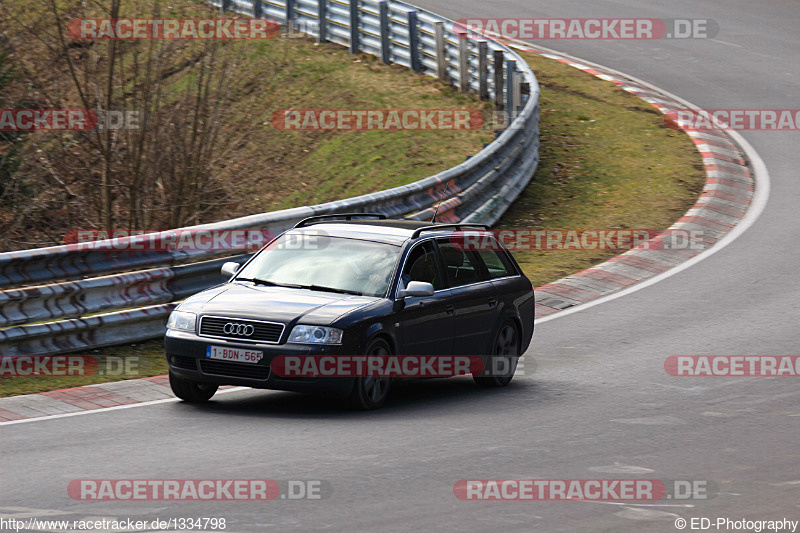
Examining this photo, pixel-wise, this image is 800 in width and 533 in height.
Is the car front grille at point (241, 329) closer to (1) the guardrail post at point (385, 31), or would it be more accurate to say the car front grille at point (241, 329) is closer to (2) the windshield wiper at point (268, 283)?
(2) the windshield wiper at point (268, 283)

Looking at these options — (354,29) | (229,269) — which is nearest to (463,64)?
(354,29)

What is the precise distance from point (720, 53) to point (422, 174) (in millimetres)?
11810

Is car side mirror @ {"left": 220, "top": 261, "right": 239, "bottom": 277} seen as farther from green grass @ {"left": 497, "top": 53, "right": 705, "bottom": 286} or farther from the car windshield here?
green grass @ {"left": 497, "top": 53, "right": 705, "bottom": 286}

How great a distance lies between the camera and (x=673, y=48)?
99.5ft

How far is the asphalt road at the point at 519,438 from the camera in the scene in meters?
7.26

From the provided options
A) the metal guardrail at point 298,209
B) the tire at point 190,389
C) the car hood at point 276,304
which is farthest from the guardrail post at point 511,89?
the tire at point 190,389

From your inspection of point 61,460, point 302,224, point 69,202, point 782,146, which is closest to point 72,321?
point 302,224

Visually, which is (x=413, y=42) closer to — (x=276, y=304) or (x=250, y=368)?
(x=276, y=304)

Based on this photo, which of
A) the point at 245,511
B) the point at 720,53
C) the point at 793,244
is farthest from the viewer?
the point at 720,53

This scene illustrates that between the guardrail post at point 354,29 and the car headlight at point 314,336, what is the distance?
1839cm

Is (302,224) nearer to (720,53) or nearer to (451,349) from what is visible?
(451,349)

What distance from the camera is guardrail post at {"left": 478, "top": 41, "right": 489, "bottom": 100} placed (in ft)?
79.3

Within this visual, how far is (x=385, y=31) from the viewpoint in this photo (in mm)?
26578

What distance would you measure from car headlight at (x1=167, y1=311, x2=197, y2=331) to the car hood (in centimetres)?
5
